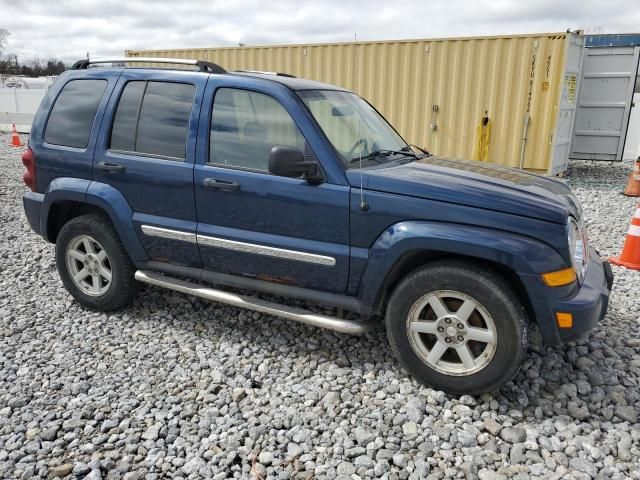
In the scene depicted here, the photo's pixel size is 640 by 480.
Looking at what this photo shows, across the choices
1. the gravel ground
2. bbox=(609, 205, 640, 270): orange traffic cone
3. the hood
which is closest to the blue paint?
the hood

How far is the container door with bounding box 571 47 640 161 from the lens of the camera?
10805 mm

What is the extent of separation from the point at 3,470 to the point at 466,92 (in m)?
9.49

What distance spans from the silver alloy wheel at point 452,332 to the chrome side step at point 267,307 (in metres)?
0.34

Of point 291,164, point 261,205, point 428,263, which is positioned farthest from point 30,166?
point 428,263

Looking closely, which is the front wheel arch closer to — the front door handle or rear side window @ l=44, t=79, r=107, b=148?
the front door handle

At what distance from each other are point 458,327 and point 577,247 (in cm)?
86

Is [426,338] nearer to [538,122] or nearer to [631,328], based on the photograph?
[631,328]

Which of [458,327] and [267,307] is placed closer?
[458,327]

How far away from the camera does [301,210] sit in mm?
3289

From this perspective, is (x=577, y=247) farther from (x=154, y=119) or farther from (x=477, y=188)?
(x=154, y=119)

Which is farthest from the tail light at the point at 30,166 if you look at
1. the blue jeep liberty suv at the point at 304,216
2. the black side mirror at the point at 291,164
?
the black side mirror at the point at 291,164

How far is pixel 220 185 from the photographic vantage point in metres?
3.48

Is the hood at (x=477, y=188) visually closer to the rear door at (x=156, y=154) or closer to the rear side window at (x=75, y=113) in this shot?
the rear door at (x=156, y=154)

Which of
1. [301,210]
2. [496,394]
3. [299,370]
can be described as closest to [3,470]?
[299,370]
